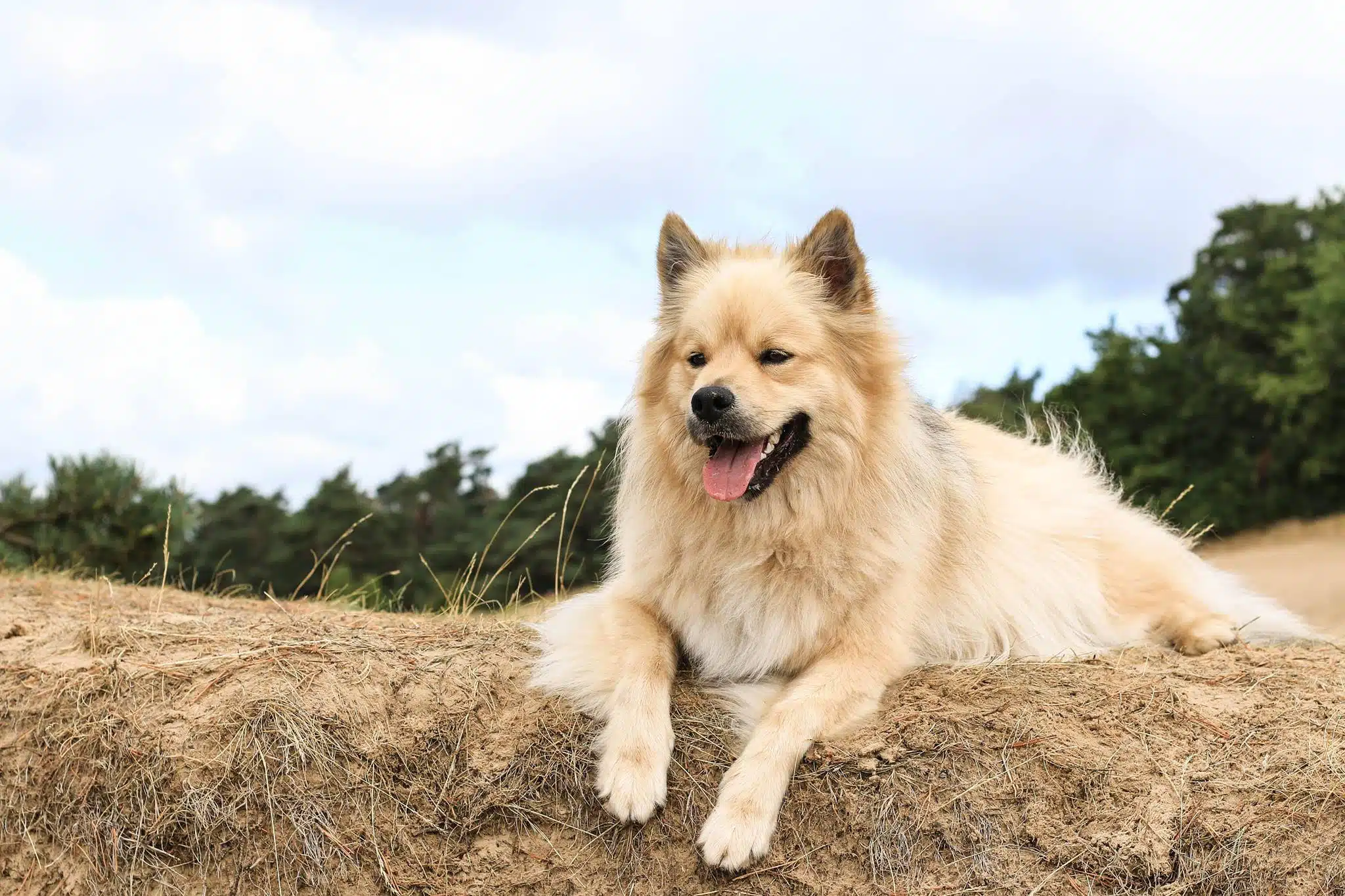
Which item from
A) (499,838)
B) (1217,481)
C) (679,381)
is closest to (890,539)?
(679,381)

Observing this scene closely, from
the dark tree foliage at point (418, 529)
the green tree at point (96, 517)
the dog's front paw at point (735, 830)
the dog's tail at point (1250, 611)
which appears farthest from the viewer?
the dark tree foliage at point (418, 529)

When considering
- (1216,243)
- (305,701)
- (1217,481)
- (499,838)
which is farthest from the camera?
(1216,243)

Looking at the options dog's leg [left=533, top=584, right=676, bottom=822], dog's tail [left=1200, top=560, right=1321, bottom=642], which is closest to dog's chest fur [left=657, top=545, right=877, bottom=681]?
dog's leg [left=533, top=584, right=676, bottom=822]

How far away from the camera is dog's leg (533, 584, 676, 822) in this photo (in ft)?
12.6

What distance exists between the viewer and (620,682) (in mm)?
4094

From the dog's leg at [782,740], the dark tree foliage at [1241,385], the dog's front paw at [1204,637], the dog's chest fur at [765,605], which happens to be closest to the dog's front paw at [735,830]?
the dog's leg at [782,740]

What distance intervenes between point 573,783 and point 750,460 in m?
1.43

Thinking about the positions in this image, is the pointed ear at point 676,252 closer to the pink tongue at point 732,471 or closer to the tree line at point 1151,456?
the pink tongue at point 732,471

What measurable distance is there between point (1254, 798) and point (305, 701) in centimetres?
382

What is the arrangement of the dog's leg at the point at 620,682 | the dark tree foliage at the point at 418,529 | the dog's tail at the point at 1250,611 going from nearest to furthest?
the dog's leg at the point at 620,682
the dog's tail at the point at 1250,611
the dark tree foliage at the point at 418,529

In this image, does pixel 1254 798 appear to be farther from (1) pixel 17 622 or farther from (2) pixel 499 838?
(1) pixel 17 622

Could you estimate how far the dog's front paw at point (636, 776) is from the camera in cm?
383

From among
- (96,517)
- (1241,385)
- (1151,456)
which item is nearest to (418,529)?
(96,517)

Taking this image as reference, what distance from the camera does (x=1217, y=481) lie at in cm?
2942
